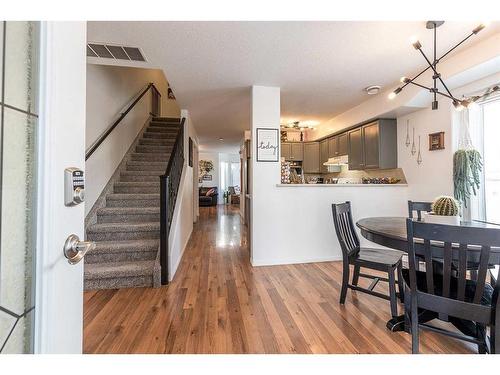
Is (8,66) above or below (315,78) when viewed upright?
below

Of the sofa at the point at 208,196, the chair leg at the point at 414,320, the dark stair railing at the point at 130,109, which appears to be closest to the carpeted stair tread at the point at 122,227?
the dark stair railing at the point at 130,109

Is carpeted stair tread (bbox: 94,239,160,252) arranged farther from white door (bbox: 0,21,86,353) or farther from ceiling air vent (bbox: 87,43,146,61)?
white door (bbox: 0,21,86,353)

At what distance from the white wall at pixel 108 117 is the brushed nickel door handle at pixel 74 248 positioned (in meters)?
2.86

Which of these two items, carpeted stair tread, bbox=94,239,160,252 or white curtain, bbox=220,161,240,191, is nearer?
carpeted stair tread, bbox=94,239,160,252

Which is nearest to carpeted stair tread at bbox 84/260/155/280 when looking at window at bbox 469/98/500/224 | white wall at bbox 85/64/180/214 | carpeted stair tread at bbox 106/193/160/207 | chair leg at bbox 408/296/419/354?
white wall at bbox 85/64/180/214

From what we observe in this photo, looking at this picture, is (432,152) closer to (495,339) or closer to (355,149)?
(355,149)

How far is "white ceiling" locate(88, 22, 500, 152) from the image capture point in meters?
2.09

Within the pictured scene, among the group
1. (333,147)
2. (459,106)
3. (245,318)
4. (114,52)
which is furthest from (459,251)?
(333,147)

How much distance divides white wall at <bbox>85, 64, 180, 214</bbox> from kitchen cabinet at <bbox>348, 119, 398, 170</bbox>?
4.37m

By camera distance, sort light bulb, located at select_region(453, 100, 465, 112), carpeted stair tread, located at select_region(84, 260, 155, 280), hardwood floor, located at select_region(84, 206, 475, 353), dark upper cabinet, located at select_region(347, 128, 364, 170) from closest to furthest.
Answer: hardwood floor, located at select_region(84, 206, 475, 353), light bulb, located at select_region(453, 100, 465, 112), carpeted stair tread, located at select_region(84, 260, 155, 280), dark upper cabinet, located at select_region(347, 128, 364, 170)
